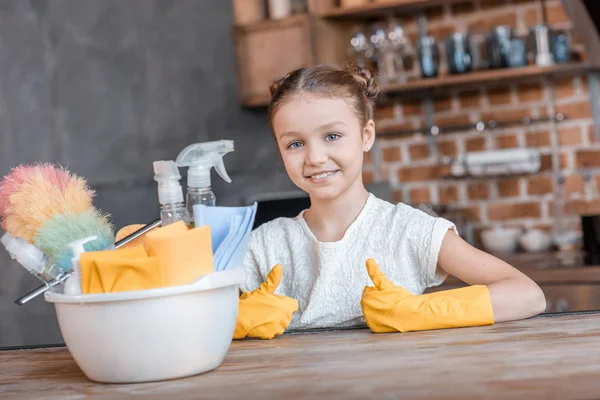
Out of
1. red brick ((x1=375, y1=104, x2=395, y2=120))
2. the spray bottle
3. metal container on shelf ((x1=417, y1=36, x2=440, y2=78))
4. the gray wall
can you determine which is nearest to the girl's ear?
the spray bottle

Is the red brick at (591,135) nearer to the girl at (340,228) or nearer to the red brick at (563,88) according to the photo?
the red brick at (563,88)

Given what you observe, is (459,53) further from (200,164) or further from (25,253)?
(25,253)

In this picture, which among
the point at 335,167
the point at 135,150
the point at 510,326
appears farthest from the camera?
the point at 135,150

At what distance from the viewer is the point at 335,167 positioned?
1.44 metres

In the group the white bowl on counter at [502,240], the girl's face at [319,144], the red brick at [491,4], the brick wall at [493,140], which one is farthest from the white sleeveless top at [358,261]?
the red brick at [491,4]

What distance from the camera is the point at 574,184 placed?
120 inches

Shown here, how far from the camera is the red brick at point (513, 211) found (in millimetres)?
3100

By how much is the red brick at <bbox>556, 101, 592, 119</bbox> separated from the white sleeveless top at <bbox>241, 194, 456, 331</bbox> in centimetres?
171

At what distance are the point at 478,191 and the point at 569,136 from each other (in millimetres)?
379

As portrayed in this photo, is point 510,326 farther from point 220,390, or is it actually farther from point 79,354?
point 79,354

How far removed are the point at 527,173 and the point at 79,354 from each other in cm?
232

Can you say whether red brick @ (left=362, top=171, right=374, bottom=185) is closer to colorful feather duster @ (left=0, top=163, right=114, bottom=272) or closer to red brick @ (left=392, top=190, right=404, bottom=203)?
red brick @ (left=392, top=190, right=404, bottom=203)

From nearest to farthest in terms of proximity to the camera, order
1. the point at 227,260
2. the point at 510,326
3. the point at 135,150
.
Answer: the point at 227,260 → the point at 510,326 → the point at 135,150

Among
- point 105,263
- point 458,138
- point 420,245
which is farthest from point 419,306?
point 458,138
